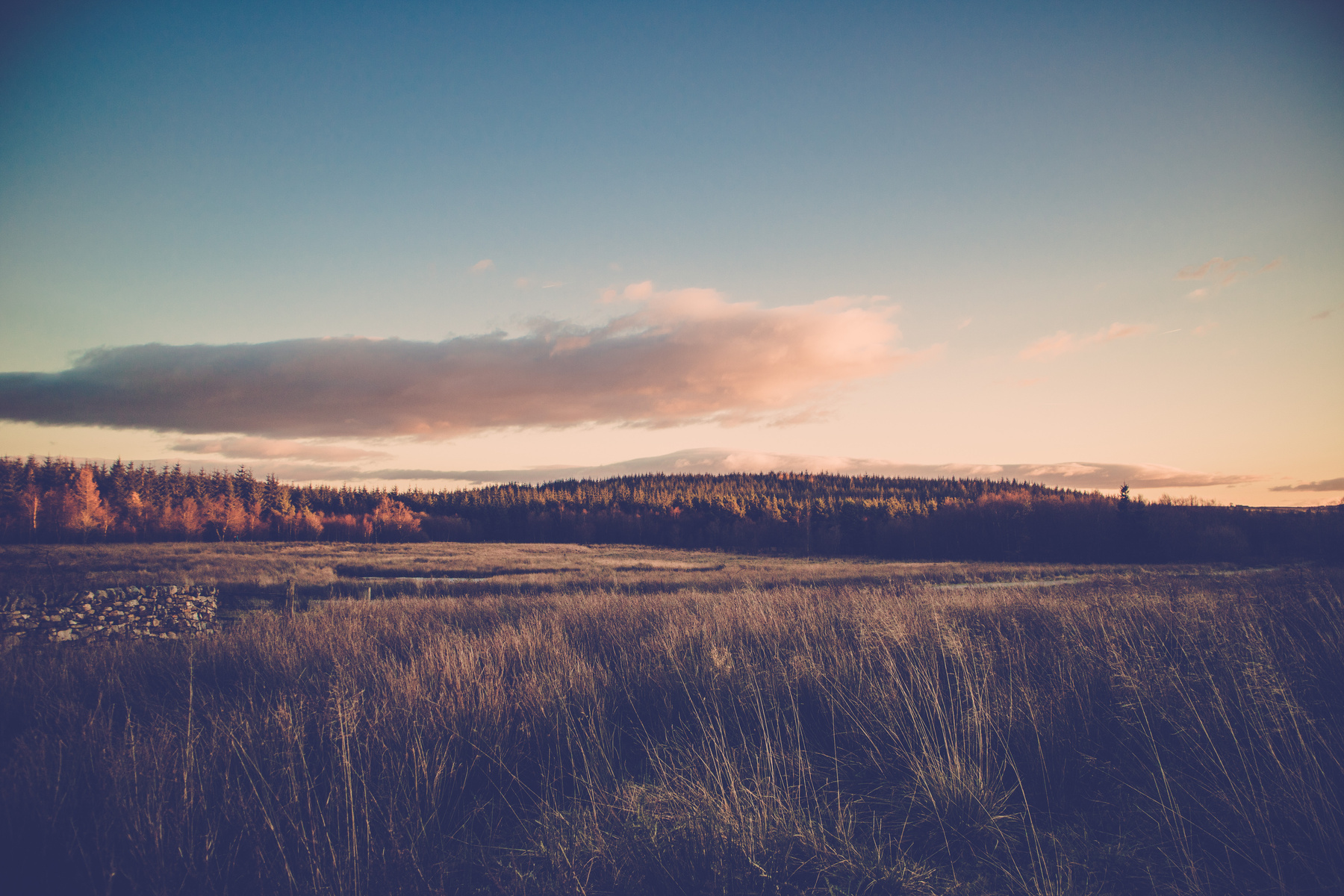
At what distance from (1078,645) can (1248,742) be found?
199 cm

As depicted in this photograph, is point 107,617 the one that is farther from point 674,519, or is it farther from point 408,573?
point 674,519

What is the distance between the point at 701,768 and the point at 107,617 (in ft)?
52.6

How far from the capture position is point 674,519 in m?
101

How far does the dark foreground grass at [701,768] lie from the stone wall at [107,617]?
15.4 feet

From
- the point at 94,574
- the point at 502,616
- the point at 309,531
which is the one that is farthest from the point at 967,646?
the point at 309,531

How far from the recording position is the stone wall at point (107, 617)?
34.9 ft

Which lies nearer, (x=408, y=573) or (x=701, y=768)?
(x=701, y=768)

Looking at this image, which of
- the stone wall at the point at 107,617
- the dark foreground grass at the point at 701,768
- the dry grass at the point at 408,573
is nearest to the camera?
the dark foreground grass at the point at 701,768

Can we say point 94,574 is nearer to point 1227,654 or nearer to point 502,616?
point 502,616

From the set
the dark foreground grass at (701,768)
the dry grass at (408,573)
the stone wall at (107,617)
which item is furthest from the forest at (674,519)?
the stone wall at (107,617)

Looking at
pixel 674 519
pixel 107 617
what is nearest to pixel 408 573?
pixel 107 617

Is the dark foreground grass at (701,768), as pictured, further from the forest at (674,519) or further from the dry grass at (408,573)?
the forest at (674,519)

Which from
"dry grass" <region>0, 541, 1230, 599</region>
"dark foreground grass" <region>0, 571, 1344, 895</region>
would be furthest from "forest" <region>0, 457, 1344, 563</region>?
"dark foreground grass" <region>0, 571, 1344, 895</region>

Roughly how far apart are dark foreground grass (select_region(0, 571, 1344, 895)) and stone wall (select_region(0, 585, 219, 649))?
4.68 meters
